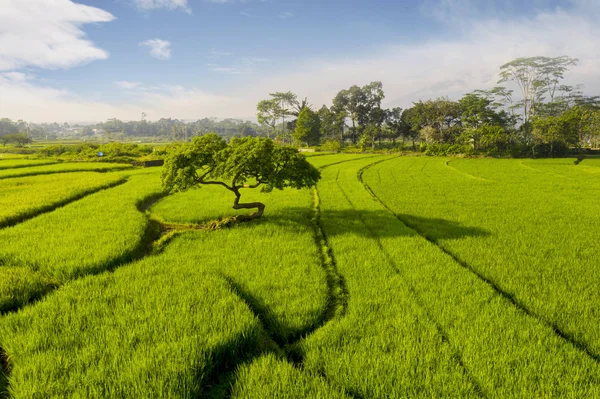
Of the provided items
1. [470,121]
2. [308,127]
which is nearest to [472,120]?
[470,121]

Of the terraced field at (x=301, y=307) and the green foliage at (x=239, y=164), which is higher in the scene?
the green foliage at (x=239, y=164)

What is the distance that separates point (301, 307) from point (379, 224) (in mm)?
6479

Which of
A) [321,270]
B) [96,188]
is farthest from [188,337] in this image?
[96,188]

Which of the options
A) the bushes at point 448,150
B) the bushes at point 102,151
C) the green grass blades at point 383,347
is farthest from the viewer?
the bushes at point 448,150

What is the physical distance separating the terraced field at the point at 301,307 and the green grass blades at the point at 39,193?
0.65m

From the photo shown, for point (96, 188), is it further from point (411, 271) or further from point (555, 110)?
point (555, 110)

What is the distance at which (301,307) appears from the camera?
5.49m

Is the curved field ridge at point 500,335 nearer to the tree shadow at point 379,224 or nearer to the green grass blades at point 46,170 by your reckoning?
the tree shadow at point 379,224

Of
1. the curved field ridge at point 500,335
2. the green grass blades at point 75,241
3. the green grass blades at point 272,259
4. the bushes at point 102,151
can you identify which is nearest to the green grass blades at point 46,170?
the bushes at point 102,151

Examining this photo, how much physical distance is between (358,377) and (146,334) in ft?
10.6

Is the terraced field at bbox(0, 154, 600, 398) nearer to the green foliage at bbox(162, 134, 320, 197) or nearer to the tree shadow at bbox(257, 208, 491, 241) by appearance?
the tree shadow at bbox(257, 208, 491, 241)

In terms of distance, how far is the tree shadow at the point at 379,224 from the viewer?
32.9 feet

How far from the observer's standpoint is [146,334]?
4.50 metres

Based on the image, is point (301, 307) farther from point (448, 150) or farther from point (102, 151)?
point (448, 150)
